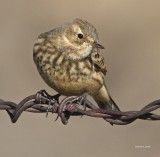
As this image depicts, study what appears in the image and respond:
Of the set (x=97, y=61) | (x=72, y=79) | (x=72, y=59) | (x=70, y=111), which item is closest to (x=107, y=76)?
(x=97, y=61)

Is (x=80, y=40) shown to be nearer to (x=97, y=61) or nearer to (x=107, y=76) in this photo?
(x=97, y=61)

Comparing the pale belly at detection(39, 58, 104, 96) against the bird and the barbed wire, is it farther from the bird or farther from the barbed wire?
the barbed wire

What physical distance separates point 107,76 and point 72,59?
21.1ft

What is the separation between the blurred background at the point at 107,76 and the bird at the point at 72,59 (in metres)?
3.26

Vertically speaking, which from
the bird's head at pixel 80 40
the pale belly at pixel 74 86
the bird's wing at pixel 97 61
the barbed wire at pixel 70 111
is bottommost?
the barbed wire at pixel 70 111

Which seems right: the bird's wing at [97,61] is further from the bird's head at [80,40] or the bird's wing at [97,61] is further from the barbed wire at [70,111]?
the barbed wire at [70,111]

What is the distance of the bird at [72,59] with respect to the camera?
9.15 meters

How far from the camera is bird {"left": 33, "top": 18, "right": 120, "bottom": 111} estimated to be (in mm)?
9148

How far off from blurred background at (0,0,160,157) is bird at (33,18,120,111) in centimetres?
326

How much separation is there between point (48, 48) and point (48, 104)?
193 centimetres

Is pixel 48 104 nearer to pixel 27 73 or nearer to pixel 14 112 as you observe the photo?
pixel 14 112

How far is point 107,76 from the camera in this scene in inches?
624

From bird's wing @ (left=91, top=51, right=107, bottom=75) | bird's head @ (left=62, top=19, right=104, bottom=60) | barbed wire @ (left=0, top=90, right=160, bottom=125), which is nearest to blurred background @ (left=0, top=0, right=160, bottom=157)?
bird's wing @ (left=91, top=51, right=107, bottom=75)

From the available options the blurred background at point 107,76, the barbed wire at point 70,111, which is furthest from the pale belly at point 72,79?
the blurred background at point 107,76
